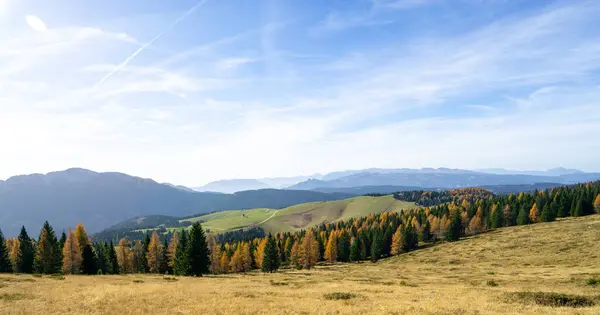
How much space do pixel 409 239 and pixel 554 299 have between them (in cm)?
10488

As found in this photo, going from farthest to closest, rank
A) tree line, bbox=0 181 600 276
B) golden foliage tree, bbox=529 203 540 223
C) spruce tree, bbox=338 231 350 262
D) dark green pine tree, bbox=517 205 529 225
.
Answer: golden foliage tree, bbox=529 203 540 223 → dark green pine tree, bbox=517 205 529 225 → spruce tree, bbox=338 231 350 262 → tree line, bbox=0 181 600 276

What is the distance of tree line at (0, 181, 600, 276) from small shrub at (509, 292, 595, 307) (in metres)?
58.2

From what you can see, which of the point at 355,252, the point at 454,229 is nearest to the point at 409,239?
the point at 454,229

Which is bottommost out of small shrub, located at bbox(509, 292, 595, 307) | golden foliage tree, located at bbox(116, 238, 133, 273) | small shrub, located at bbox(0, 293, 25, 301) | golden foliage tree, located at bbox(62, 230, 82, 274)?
golden foliage tree, located at bbox(116, 238, 133, 273)

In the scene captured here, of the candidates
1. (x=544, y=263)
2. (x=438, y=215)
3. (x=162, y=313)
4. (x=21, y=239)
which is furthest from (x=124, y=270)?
(x=438, y=215)

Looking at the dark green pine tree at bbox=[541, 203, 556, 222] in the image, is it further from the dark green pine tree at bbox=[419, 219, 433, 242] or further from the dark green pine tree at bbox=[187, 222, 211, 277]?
the dark green pine tree at bbox=[187, 222, 211, 277]

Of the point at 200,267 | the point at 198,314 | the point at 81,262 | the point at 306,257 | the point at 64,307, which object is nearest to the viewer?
the point at 198,314

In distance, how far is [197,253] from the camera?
68.1 meters

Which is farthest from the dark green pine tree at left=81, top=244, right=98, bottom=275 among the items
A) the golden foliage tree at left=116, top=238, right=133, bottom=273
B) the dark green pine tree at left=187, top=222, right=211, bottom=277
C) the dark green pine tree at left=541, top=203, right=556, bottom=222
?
the dark green pine tree at left=541, top=203, right=556, bottom=222

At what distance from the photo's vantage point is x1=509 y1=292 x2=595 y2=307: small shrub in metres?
27.0

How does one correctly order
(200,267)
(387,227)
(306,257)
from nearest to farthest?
(200,267) < (306,257) < (387,227)

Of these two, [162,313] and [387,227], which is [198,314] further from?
[387,227]

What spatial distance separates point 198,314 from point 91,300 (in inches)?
456

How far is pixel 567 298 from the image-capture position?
28125 mm
